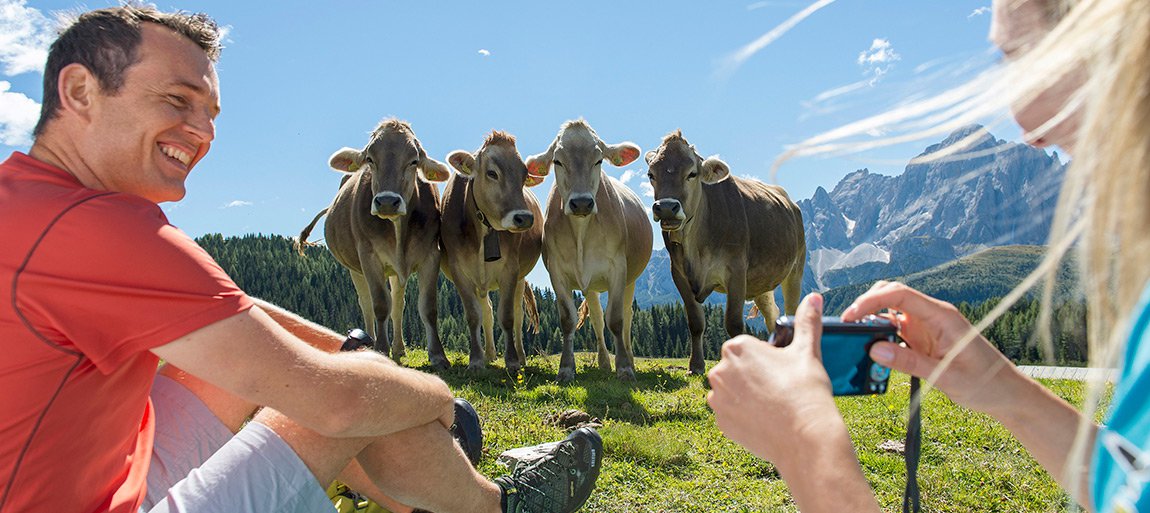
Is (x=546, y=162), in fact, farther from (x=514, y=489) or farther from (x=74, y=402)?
(x=74, y=402)

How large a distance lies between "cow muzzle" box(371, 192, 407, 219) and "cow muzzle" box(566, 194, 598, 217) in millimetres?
2250

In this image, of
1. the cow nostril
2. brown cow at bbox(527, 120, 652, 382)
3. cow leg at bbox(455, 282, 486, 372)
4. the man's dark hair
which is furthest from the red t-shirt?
cow leg at bbox(455, 282, 486, 372)

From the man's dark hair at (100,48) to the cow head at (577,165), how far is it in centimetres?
723

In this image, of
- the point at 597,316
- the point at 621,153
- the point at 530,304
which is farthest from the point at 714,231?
the point at 530,304

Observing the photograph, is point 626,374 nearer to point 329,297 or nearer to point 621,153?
point 621,153

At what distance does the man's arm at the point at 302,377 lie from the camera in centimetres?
217

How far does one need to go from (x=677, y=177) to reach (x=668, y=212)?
554 mm

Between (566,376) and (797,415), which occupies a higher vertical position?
(797,415)

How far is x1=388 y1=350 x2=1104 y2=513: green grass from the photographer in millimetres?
4621

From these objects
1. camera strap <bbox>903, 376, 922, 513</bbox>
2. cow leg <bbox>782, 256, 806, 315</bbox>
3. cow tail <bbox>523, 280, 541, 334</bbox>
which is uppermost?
camera strap <bbox>903, 376, 922, 513</bbox>

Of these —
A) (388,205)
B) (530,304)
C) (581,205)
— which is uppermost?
(581,205)

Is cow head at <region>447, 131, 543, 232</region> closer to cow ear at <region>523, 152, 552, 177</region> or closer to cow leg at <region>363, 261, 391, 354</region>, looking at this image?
cow ear at <region>523, 152, 552, 177</region>

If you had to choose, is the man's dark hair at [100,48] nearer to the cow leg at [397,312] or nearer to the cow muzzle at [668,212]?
the cow muzzle at [668,212]

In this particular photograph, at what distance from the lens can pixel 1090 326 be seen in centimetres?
107
